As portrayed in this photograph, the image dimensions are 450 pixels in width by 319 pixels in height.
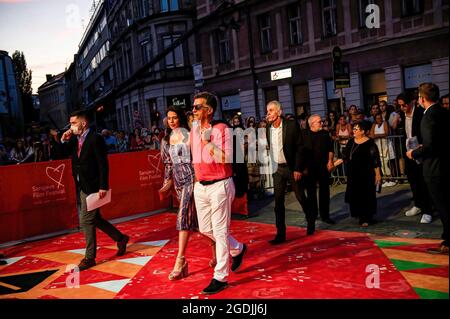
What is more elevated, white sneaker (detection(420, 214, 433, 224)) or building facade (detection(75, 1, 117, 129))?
building facade (detection(75, 1, 117, 129))

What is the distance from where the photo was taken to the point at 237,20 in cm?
2698

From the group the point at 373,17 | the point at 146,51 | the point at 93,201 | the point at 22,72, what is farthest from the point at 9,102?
the point at 93,201

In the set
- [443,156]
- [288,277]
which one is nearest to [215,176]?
[288,277]

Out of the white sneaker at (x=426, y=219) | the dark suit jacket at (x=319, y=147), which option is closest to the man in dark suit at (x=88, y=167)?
the dark suit jacket at (x=319, y=147)

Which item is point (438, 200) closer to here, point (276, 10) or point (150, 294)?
point (150, 294)

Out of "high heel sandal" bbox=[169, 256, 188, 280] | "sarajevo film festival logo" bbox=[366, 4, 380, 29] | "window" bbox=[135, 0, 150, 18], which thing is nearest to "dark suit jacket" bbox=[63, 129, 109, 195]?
"high heel sandal" bbox=[169, 256, 188, 280]

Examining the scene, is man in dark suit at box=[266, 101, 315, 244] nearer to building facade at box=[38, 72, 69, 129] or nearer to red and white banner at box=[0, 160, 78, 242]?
red and white banner at box=[0, 160, 78, 242]

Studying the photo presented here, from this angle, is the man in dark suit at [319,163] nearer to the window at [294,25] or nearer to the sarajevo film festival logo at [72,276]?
the sarajevo film festival logo at [72,276]

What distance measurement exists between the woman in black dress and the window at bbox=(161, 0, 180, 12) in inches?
1236

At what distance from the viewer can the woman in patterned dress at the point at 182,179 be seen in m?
5.18

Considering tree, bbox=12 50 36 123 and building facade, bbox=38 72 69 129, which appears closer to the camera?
tree, bbox=12 50 36 123

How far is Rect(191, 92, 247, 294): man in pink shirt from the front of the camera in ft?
14.9

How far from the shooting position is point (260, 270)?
526 cm

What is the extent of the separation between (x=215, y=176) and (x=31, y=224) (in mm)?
5400
